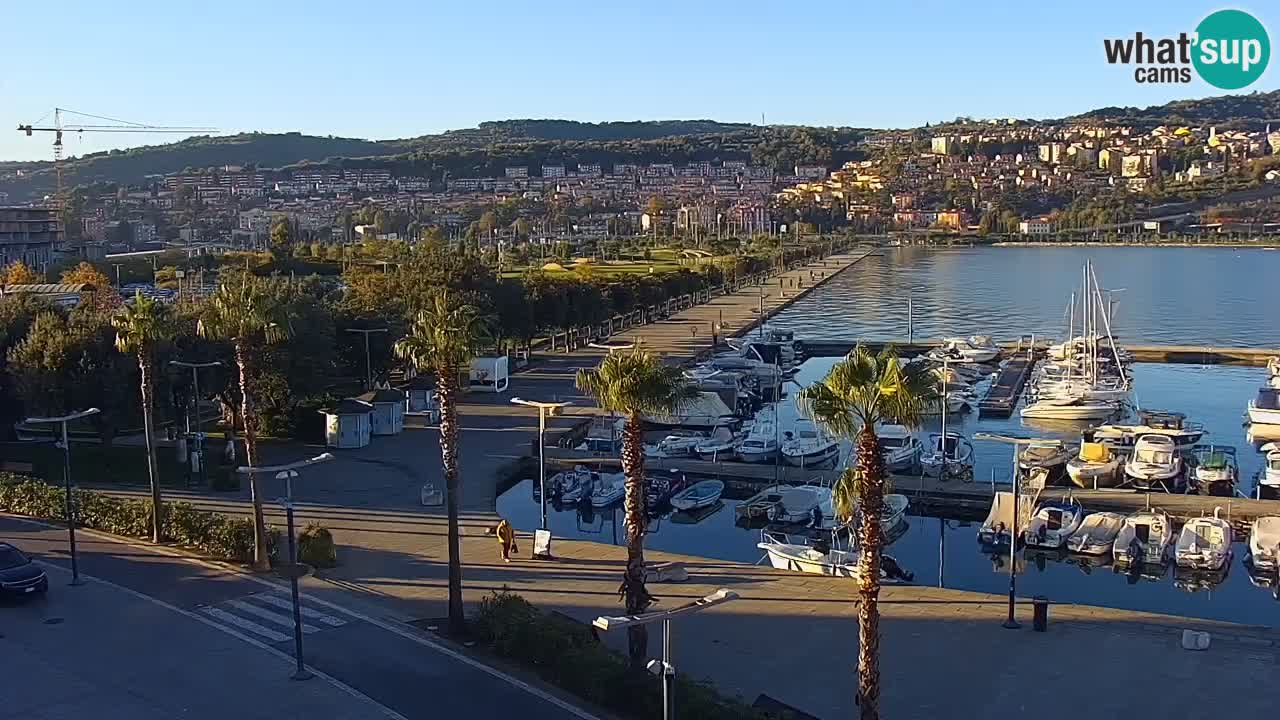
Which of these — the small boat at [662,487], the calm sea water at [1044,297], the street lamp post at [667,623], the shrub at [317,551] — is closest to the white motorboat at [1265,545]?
the small boat at [662,487]

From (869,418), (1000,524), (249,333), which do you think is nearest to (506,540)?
(249,333)

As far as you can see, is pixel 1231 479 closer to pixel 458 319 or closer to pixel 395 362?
pixel 458 319

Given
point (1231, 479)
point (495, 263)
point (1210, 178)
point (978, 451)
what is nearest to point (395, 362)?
point (978, 451)

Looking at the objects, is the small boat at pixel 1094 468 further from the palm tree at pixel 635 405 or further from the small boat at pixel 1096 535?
the palm tree at pixel 635 405

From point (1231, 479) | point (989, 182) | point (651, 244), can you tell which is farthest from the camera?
point (989, 182)

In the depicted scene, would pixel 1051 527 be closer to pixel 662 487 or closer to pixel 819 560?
pixel 819 560
